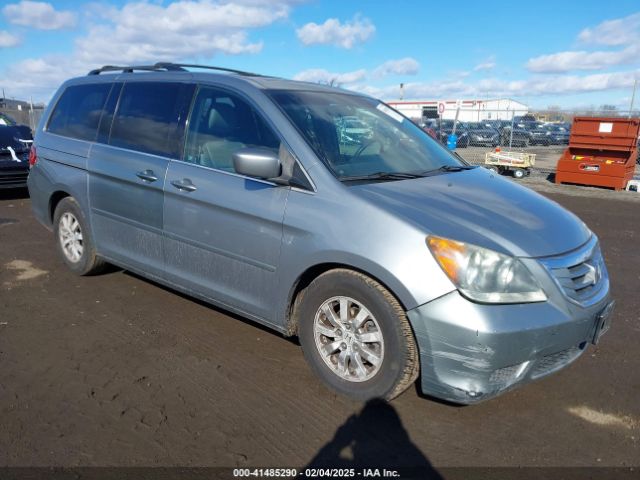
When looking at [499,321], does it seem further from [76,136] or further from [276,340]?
[76,136]

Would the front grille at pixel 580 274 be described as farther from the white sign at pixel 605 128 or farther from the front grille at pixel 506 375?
the white sign at pixel 605 128

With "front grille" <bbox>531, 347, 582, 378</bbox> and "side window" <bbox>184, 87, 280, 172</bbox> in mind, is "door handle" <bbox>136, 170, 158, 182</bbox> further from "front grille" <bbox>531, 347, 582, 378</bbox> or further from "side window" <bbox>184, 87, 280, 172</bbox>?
"front grille" <bbox>531, 347, 582, 378</bbox>

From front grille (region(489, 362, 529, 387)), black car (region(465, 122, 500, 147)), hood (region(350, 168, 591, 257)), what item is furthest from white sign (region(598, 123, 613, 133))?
front grille (region(489, 362, 529, 387))

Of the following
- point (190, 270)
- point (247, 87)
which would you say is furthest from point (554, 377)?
point (247, 87)

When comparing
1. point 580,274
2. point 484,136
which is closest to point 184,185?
point 580,274

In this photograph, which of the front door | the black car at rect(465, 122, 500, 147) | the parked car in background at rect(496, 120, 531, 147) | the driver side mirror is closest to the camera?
the driver side mirror

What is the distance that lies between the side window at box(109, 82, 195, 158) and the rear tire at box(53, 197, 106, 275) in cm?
91

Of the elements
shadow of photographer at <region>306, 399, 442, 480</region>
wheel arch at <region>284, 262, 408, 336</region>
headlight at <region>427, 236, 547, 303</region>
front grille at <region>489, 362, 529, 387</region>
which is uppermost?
headlight at <region>427, 236, 547, 303</region>

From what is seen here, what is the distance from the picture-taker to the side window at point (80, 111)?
15.9 feet

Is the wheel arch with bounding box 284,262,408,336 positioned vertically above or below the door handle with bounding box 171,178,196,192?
below

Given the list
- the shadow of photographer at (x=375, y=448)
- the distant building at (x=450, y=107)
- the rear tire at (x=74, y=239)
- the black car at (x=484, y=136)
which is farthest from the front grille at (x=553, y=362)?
the distant building at (x=450, y=107)

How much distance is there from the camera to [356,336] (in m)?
3.08

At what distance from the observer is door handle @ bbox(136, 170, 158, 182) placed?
4.04 meters

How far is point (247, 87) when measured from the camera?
3730 mm
